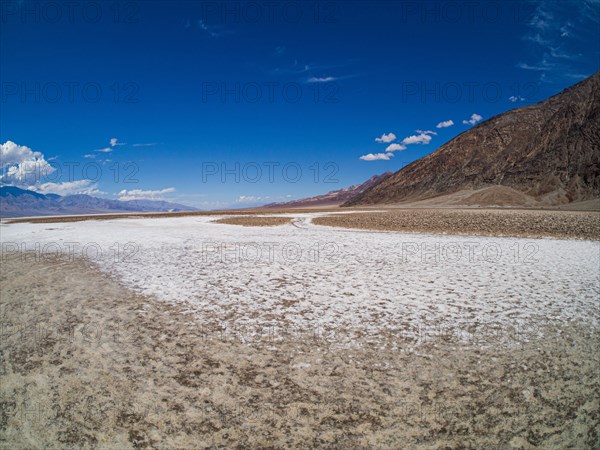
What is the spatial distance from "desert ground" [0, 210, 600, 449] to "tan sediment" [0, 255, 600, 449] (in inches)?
0.9

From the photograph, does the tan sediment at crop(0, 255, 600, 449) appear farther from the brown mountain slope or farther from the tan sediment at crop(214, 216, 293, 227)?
the brown mountain slope

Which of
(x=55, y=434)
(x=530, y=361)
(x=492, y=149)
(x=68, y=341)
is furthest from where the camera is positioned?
(x=492, y=149)

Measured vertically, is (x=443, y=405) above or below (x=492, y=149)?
below

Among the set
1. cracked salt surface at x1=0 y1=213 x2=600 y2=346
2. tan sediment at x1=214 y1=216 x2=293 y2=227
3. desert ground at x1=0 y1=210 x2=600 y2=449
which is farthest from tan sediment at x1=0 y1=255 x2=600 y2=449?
tan sediment at x1=214 y1=216 x2=293 y2=227

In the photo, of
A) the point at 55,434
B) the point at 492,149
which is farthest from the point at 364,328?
the point at 492,149

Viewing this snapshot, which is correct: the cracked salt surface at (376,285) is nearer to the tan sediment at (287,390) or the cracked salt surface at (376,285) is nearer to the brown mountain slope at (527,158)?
the tan sediment at (287,390)

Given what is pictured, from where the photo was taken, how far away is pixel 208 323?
7.63m

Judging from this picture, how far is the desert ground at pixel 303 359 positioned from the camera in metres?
4.38

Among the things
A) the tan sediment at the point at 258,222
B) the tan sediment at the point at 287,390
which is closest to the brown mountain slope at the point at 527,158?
the tan sediment at the point at 258,222

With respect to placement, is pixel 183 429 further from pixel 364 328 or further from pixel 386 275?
pixel 386 275

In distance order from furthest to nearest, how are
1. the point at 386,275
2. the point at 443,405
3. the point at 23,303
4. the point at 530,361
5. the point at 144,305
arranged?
the point at 386,275, the point at 23,303, the point at 144,305, the point at 530,361, the point at 443,405

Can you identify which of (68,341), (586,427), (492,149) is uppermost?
(492,149)

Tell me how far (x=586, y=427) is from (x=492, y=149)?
133794mm

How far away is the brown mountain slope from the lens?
84.1 meters
